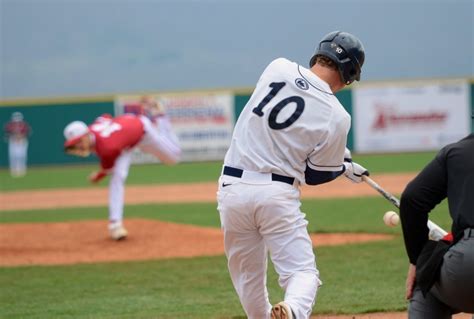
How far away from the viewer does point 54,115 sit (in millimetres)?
31734

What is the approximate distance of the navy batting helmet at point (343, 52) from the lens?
15.9ft

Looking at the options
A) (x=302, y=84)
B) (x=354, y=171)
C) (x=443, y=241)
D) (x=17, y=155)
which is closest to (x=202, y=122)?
(x=17, y=155)

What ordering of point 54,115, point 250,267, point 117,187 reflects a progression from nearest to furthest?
1. point 250,267
2. point 117,187
3. point 54,115

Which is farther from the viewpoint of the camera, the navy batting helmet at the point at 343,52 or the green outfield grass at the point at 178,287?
the green outfield grass at the point at 178,287

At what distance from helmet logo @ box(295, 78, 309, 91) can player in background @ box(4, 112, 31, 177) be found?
25.7 metres

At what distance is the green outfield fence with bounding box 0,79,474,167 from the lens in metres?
31.5

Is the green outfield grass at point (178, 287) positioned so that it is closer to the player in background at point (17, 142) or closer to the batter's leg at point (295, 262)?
the batter's leg at point (295, 262)

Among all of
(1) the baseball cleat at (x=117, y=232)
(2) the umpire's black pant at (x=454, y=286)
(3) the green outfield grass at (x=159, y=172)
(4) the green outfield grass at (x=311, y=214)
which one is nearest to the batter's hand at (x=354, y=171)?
(2) the umpire's black pant at (x=454, y=286)

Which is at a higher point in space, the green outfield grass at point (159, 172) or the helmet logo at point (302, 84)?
the helmet logo at point (302, 84)

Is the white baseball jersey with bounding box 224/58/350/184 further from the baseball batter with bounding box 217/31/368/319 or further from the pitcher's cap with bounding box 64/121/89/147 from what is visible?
the pitcher's cap with bounding box 64/121/89/147

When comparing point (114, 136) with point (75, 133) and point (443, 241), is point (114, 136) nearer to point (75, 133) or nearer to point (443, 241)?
point (75, 133)

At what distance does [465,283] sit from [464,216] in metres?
0.31

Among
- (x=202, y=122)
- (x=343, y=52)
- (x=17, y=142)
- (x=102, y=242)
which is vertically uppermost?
(x=343, y=52)

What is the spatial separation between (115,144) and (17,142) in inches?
769
